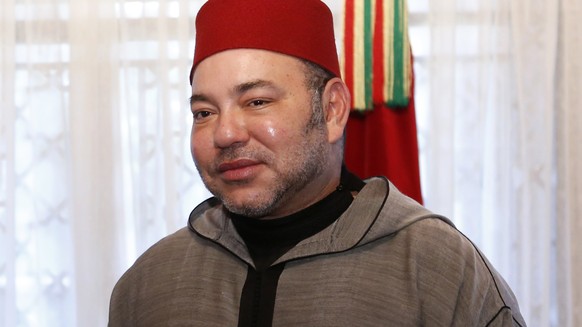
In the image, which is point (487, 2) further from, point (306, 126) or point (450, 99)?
point (306, 126)

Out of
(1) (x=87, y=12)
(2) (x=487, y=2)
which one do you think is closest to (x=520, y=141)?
(2) (x=487, y=2)

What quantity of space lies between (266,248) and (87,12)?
1363mm

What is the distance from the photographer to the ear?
1.51m

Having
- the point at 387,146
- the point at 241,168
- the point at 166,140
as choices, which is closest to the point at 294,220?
the point at 241,168

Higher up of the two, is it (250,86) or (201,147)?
(250,86)

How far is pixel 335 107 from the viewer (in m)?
1.53

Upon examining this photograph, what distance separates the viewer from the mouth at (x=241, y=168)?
1393 millimetres

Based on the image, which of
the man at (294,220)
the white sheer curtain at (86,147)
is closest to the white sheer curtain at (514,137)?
the white sheer curtain at (86,147)

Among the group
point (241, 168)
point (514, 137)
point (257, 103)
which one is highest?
point (257, 103)

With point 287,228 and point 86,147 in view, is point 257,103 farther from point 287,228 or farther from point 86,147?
point 86,147

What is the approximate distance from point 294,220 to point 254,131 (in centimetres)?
22

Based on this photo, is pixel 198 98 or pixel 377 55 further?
pixel 377 55

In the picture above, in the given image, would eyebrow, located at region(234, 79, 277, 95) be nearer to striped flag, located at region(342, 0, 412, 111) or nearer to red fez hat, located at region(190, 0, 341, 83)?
red fez hat, located at region(190, 0, 341, 83)

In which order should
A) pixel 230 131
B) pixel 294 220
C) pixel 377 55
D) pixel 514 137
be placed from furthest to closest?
pixel 514 137, pixel 377 55, pixel 294 220, pixel 230 131
